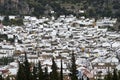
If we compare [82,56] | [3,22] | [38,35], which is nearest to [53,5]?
[3,22]

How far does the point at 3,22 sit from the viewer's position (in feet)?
381

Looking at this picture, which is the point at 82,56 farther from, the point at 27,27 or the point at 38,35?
the point at 27,27

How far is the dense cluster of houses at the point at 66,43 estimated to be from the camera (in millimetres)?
67562

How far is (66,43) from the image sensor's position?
9038 centimetres

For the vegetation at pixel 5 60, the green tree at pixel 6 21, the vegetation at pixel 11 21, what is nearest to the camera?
the vegetation at pixel 5 60

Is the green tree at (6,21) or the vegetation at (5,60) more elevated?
the vegetation at (5,60)

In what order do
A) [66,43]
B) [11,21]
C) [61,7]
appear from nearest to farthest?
[66,43], [11,21], [61,7]

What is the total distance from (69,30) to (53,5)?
2295 centimetres

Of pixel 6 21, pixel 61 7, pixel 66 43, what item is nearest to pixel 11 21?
pixel 6 21

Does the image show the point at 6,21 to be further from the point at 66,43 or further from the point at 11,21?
the point at 66,43

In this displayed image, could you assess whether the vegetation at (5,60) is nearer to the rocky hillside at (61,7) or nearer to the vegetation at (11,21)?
the vegetation at (11,21)

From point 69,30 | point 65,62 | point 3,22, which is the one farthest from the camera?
point 3,22

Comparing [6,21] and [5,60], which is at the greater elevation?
[5,60]

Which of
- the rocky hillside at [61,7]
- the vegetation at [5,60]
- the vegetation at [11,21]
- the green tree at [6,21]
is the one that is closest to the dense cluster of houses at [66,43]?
the vegetation at [5,60]
